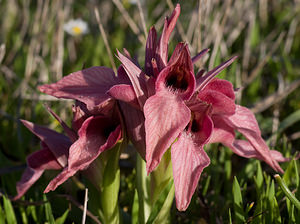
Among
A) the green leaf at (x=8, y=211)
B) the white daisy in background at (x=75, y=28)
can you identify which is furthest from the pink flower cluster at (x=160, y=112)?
the white daisy in background at (x=75, y=28)

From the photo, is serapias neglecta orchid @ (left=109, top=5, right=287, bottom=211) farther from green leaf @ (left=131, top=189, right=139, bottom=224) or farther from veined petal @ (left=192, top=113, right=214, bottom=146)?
green leaf @ (left=131, top=189, right=139, bottom=224)

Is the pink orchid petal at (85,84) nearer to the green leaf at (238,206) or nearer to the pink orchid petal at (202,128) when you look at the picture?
the pink orchid petal at (202,128)

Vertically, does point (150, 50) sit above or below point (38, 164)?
above

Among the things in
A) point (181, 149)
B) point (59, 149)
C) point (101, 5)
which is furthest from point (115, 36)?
point (181, 149)

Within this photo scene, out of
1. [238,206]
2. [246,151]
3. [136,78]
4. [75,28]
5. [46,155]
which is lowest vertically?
[238,206]

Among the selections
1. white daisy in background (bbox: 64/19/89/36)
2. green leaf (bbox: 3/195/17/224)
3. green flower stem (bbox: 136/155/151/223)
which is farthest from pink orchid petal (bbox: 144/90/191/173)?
white daisy in background (bbox: 64/19/89/36)

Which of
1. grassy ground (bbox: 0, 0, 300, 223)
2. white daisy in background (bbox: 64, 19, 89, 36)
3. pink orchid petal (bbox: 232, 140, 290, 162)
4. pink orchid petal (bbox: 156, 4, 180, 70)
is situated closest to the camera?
pink orchid petal (bbox: 156, 4, 180, 70)

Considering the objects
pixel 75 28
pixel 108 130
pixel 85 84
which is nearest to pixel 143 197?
pixel 108 130

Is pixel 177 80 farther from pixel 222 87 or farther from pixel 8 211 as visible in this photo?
pixel 8 211
